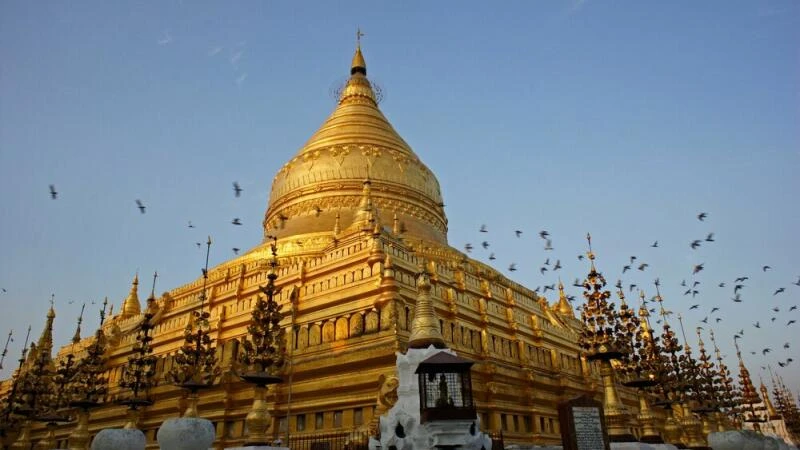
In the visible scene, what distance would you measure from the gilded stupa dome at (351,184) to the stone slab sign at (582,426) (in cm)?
2125

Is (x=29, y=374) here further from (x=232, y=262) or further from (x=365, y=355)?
(x=365, y=355)

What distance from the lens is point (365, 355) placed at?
19500mm

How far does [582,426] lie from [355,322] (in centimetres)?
1002

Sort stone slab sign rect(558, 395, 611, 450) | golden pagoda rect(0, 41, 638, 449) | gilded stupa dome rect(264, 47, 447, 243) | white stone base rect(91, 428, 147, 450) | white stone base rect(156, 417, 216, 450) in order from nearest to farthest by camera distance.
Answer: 1. white stone base rect(156, 417, 216, 450)
2. white stone base rect(91, 428, 147, 450)
3. stone slab sign rect(558, 395, 611, 450)
4. golden pagoda rect(0, 41, 638, 449)
5. gilded stupa dome rect(264, 47, 447, 243)

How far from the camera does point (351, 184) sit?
121 feet

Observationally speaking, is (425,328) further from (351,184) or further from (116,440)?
(351,184)

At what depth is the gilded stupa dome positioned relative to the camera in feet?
118

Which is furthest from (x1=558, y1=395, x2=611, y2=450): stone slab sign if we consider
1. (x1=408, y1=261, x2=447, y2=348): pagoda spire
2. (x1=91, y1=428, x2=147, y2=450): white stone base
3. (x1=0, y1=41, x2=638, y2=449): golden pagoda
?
(x1=91, y1=428, x2=147, y2=450): white stone base

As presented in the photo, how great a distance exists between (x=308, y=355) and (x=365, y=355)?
3.29 metres

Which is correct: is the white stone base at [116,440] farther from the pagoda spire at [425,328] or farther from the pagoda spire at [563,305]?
the pagoda spire at [563,305]

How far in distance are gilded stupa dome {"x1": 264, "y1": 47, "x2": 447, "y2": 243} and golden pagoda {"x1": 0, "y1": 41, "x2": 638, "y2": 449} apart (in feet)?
0.39

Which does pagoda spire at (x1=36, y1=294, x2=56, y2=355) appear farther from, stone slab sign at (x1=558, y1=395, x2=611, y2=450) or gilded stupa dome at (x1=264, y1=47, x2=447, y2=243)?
stone slab sign at (x1=558, y1=395, x2=611, y2=450)

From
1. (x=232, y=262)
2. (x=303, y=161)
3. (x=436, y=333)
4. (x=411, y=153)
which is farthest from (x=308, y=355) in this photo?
(x=411, y=153)

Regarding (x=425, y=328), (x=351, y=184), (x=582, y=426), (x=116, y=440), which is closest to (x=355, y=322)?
(x=425, y=328)
